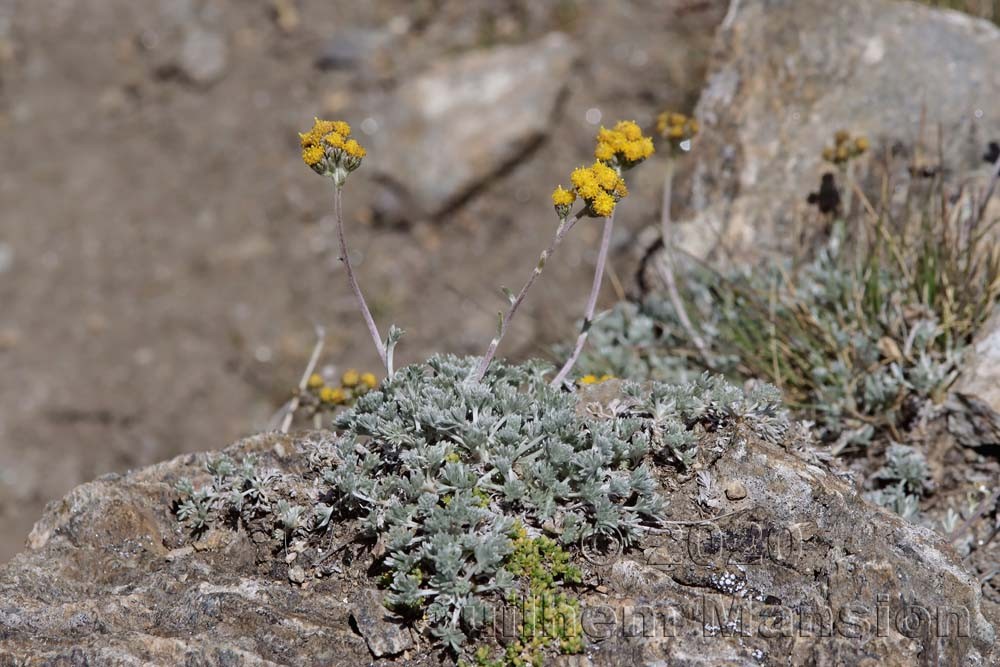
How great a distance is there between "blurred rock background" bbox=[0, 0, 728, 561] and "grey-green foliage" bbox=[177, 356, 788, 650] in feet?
Answer: 11.0

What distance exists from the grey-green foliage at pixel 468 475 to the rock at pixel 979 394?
1.21 meters

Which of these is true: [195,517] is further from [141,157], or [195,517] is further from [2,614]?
[141,157]

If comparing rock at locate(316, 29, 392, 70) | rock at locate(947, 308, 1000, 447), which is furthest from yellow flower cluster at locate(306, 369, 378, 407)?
rock at locate(316, 29, 392, 70)

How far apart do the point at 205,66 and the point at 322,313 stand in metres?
2.95

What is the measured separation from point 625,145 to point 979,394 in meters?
2.02

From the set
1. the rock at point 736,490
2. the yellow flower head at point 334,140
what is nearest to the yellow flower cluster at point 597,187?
the yellow flower head at point 334,140

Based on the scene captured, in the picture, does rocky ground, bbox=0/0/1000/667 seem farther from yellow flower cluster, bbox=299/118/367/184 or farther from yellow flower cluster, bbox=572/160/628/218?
yellow flower cluster, bbox=299/118/367/184

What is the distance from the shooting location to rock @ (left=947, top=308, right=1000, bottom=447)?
13.0 feet

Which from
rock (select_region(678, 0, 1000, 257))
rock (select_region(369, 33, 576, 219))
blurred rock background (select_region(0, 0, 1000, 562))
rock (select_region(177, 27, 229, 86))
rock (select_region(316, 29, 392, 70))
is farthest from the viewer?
→ rock (select_region(177, 27, 229, 86))

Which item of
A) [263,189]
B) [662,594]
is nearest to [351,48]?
[263,189]

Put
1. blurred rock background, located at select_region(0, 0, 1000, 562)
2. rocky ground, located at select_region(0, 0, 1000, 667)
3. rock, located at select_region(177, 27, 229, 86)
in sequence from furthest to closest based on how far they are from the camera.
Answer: rock, located at select_region(177, 27, 229, 86)
blurred rock background, located at select_region(0, 0, 1000, 562)
rocky ground, located at select_region(0, 0, 1000, 667)

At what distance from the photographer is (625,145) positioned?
3.35m

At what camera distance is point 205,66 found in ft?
28.1

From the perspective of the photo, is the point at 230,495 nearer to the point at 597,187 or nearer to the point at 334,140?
the point at 334,140
